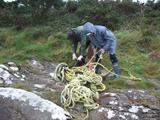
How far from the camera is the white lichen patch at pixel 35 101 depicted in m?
7.77

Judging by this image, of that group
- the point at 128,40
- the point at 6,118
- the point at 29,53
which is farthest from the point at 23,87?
the point at 128,40

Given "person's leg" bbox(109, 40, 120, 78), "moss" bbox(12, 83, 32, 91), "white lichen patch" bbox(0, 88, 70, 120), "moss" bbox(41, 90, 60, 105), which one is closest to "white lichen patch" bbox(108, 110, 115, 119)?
"white lichen patch" bbox(0, 88, 70, 120)

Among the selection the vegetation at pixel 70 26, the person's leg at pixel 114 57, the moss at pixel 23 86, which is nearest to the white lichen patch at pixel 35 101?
the moss at pixel 23 86

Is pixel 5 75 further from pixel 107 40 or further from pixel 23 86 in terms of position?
pixel 107 40

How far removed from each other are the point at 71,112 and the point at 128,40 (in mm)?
5740

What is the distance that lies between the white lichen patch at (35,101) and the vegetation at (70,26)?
208 centimetres

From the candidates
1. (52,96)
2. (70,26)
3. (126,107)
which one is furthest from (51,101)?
(70,26)

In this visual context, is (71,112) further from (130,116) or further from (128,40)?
(128,40)

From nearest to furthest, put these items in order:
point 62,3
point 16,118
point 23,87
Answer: point 16,118 → point 23,87 → point 62,3

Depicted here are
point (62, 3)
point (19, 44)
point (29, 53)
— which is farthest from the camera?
point (62, 3)

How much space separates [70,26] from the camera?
16453mm

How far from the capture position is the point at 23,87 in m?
8.89

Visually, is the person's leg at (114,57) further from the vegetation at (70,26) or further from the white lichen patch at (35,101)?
the white lichen patch at (35,101)

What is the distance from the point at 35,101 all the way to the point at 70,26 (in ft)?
28.5
